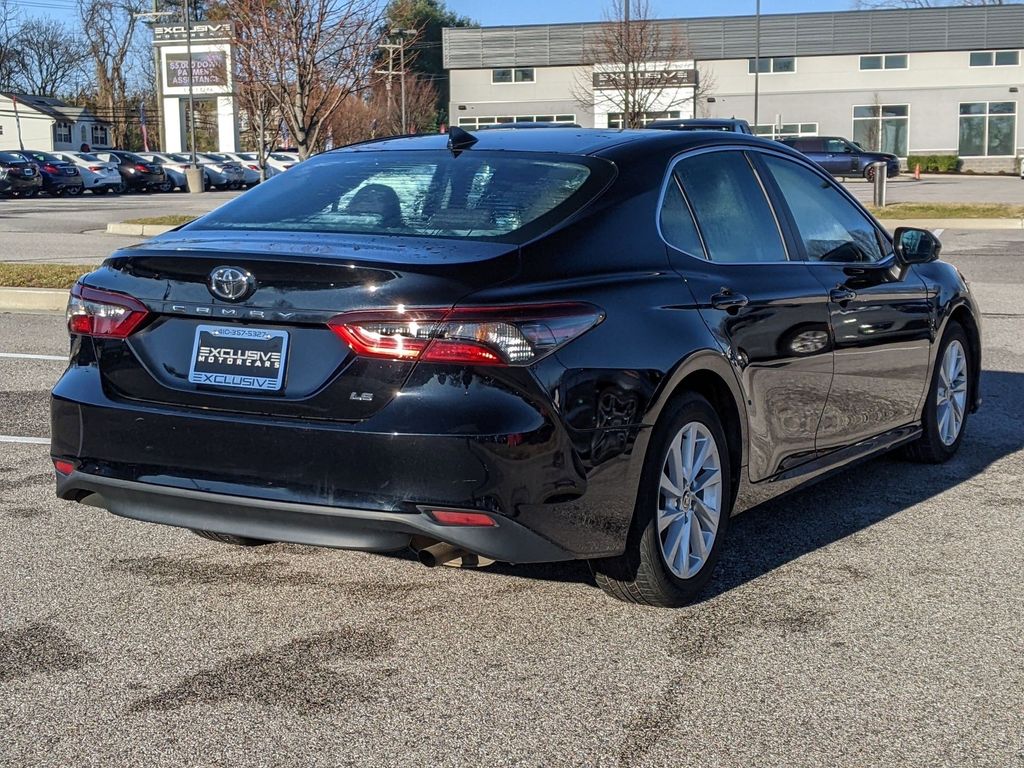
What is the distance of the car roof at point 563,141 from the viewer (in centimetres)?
495

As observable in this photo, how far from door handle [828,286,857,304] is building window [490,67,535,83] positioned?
66.0 m

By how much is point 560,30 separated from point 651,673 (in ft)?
220

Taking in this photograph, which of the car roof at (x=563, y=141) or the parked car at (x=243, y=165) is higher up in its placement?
the parked car at (x=243, y=165)

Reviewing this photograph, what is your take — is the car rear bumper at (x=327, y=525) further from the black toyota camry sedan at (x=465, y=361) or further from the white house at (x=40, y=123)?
the white house at (x=40, y=123)

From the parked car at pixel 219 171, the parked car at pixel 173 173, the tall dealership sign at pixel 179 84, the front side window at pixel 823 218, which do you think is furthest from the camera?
the tall dealership sign at pixel 179 84

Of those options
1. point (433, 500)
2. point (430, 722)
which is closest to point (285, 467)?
point (433, 500)

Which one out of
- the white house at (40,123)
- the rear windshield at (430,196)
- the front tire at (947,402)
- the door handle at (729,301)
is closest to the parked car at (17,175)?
the white house at (40,123)

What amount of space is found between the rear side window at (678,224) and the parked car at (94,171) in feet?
155

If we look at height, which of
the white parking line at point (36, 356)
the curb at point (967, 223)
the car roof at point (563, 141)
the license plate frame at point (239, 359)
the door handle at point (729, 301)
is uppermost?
the car roof at point (563, 141)

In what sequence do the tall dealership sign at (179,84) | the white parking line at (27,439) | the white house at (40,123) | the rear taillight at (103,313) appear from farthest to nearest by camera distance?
the white house at (40,123) < the tall dealership sign at (179,84) < the white parking line at (27,439) < the rear taillight at (103,313)

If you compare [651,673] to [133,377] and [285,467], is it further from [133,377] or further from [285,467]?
[133,377]

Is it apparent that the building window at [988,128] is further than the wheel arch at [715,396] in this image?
Yes

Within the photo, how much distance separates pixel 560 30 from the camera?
225ft

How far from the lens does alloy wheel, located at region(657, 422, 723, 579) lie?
14.7 feet
